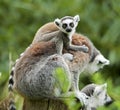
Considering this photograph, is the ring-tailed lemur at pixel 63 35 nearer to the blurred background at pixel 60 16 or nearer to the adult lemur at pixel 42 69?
the adult lemur at pixel 42 69

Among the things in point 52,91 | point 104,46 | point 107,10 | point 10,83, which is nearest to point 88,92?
point 52,91

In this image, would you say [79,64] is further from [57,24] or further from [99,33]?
[99,33]

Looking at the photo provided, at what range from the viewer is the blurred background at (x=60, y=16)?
7.73 m

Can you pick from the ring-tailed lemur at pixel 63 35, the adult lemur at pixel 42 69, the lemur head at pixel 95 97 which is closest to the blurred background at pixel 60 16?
the ring-tailed lemur at pixel 63 35

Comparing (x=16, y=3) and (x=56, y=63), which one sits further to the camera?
(x=16, y=3)

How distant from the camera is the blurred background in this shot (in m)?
7.73

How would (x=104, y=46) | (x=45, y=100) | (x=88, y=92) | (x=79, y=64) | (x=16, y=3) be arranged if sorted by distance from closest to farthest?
(x=45, y=100)
(x=88, y=92)
(x=79, y=64)
(x=104, y=46)
(x=16, y=3)

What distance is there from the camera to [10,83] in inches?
165

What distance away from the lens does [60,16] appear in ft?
26.2

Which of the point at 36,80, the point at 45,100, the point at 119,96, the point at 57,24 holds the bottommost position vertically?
the point at 119,96

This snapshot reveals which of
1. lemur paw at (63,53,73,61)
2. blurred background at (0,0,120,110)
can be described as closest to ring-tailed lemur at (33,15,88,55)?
lemur paw at (63,53,73,61)

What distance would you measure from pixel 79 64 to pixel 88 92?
1.23 feet

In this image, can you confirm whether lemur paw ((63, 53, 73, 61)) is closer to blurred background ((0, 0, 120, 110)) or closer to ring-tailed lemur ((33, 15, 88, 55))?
ring-tailed lemur ((33, 15, 88, 55))

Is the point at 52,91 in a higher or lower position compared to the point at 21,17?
lower
